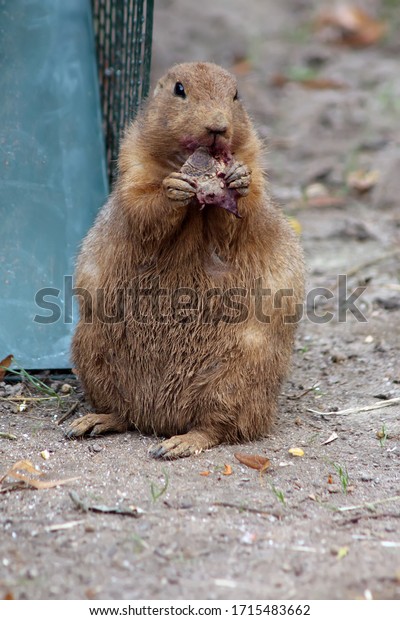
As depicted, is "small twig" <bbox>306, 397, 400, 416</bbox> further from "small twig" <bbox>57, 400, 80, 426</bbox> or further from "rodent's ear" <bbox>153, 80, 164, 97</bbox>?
"rodent's ear" <bbox>153, 80, 164, 97</bbox>

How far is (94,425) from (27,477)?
784 mm

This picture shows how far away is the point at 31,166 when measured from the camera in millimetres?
6043

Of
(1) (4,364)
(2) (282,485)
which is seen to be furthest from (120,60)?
(2) (282,485)

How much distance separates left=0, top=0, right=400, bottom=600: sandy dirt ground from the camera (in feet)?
11.1

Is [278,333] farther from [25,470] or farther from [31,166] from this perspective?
[31,166]

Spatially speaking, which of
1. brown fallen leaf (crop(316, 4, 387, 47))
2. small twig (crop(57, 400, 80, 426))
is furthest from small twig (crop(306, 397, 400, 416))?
brown fallen leaf (crop(316, 4, 387, 47))

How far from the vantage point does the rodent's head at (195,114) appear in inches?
180

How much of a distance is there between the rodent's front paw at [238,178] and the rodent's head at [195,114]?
4.3 inches

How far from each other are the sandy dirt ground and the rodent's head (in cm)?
93

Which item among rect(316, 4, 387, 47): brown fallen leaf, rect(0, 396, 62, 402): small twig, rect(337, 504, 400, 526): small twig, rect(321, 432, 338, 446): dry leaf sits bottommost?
rect(321, 432, 338, 446): dry leaf

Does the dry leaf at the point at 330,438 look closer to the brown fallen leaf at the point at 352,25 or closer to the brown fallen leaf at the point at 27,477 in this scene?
the brown fallen leaf at the point at 27,477

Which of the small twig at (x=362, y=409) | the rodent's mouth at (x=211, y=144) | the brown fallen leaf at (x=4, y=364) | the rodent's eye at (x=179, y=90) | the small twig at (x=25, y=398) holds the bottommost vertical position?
the small twig at (x=362, y=409)

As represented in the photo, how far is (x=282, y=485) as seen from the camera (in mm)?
4402

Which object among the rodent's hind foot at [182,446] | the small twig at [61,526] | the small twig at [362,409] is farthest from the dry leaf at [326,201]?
the small twig at [61,526]
